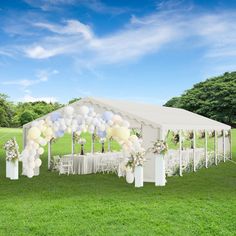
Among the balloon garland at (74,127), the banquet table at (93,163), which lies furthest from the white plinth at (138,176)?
the banquet table at (93,163)

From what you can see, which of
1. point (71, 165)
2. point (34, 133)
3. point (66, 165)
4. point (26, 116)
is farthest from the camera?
point (26, 116)

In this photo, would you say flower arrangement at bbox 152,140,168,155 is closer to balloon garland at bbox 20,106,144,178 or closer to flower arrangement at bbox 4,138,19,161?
balloon garland at bbox 20,106,144,178

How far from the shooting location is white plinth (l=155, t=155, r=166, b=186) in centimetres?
1348

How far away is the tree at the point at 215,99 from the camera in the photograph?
5228cm

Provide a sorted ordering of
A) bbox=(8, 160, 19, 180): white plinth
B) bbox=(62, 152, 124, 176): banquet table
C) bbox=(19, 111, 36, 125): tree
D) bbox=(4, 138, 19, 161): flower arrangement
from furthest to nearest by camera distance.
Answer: bbox=(19, 111, 36, 125): tree, bbox=(62, 152, 124, 176): banquet table, bbox=(8, 160, 19, 180): white plinth, bbox=(4, 138, 19, 161): flower arrangement

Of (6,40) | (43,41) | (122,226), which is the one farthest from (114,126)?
(6,40)

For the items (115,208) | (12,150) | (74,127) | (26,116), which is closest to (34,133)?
(74,127)

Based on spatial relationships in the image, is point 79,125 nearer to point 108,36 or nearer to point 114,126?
point 114,126

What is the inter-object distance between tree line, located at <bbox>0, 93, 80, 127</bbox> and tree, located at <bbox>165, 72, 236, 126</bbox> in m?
18.4

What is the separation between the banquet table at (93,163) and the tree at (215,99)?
36210 mm

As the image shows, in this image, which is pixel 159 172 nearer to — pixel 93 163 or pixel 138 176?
pixel 138 176

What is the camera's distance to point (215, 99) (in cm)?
5409

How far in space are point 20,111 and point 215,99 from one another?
26.3 meters

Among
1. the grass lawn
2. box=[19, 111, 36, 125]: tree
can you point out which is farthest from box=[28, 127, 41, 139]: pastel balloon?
box=[19, 111, 36, 125]: tree
